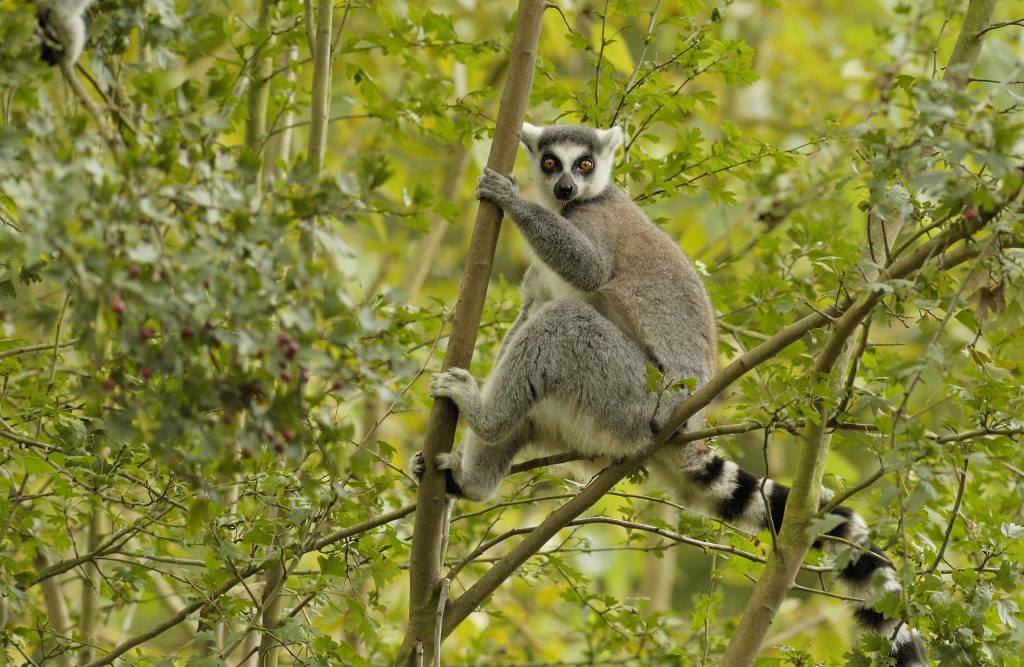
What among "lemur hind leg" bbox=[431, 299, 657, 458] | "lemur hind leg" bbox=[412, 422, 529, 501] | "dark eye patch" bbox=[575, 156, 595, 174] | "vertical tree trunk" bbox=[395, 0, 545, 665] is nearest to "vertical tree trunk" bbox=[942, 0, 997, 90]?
"vertical tree trunk" bbox=[395, 0, 545, 665]

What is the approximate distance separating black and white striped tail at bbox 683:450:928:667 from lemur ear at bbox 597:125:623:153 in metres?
1.79

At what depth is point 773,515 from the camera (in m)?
4.40

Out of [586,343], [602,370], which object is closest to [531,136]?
[586,343]

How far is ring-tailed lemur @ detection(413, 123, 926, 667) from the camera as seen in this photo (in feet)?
14.7

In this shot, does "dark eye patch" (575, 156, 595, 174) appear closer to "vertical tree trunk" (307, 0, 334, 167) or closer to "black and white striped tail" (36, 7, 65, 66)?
"vertical tree trunk" (307, 0, 334, 167)

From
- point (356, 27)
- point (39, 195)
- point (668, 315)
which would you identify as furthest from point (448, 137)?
point (356, 27)

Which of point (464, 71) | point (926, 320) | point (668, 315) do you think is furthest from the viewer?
point (464, 71)

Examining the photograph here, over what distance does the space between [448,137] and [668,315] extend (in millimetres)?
1423

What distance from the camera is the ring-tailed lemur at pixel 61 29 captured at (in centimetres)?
278

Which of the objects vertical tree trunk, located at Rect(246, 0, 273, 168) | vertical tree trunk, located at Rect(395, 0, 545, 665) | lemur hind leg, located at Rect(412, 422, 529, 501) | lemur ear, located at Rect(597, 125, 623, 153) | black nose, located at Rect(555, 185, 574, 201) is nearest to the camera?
vertical tree trunk, located at Rect(395, 0, 545, 665)

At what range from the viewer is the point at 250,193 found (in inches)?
93.7

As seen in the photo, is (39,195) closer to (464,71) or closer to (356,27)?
(464,71)

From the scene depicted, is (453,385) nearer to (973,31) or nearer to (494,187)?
(494,187)

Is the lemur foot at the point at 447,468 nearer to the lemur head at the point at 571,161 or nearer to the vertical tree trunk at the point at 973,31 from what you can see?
the lemur head at the point at 571,161
